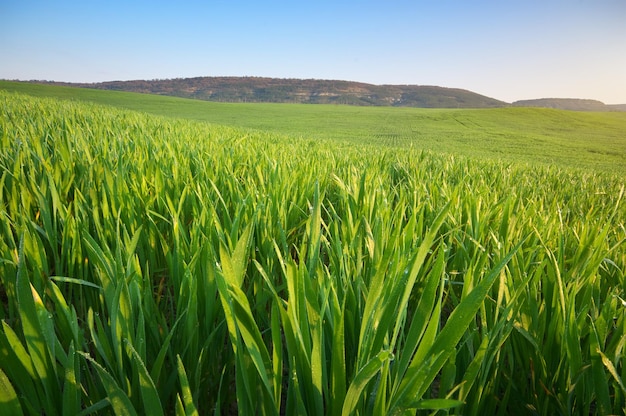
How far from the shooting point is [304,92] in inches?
3469

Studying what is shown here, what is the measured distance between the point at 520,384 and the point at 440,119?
29.7 meters

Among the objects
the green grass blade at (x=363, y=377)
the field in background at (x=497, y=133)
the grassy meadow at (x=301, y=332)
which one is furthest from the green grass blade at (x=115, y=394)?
the field in background at (x=497, y=133)

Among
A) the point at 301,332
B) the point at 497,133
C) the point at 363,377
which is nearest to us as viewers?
the point at 363,377

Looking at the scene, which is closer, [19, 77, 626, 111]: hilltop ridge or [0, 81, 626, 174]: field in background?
[0, 81, 626, 174]: field in background

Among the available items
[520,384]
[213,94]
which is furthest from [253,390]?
[213,94]

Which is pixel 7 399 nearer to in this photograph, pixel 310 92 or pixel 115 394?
pixel 115 394

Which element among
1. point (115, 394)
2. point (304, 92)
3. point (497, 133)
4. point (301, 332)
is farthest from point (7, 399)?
point (304, 92)

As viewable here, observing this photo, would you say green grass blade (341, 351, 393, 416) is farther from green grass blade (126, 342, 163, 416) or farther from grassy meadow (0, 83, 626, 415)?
green grass blade (126, 342, 163, 416)

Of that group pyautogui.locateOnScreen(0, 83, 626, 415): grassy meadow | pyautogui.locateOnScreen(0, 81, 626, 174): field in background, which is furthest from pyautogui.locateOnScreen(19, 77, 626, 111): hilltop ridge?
pyautogui.locateOnScreen(0, 83, 626, 415): grassy meadow

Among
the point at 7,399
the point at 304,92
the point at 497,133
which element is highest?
the point at 304,92

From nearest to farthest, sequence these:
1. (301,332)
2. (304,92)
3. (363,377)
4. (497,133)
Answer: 1. (363,377)
2. (301,332)
3. (497,133)
4. (304,92)

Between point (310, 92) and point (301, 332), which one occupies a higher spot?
point (310, 92)

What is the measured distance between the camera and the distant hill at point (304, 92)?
274ft

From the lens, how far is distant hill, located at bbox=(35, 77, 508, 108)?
8344cm
